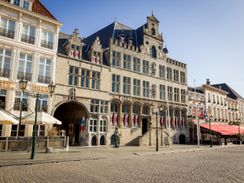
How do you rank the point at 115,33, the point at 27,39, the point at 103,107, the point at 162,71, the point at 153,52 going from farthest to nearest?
the point at 162,71, the point at 153,52, the point at 115,33, the point at 103,107, the point at 27,39

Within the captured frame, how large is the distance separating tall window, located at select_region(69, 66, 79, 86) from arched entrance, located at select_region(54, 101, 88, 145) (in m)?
2.31

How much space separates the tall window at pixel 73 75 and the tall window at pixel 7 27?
23.0 ft

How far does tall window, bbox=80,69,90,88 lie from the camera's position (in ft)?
85.4

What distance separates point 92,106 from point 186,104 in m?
19.5

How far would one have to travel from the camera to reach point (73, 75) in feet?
82.8

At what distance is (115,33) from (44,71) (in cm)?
1370

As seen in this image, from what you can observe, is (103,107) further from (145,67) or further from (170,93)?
(170,93)

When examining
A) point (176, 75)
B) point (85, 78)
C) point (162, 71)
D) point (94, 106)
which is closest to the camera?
point (85, 78)

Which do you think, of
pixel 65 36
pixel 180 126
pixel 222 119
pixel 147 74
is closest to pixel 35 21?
pixel 65 36

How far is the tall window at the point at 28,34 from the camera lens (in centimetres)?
2155

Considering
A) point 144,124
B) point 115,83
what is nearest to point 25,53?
point 115,83

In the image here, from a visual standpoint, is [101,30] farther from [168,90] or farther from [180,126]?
[180,126]

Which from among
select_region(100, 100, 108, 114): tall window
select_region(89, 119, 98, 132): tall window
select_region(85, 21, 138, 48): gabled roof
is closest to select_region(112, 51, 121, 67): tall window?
select_region(85, 21, 138, 48): gabled roof

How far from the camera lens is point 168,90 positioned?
119ft
